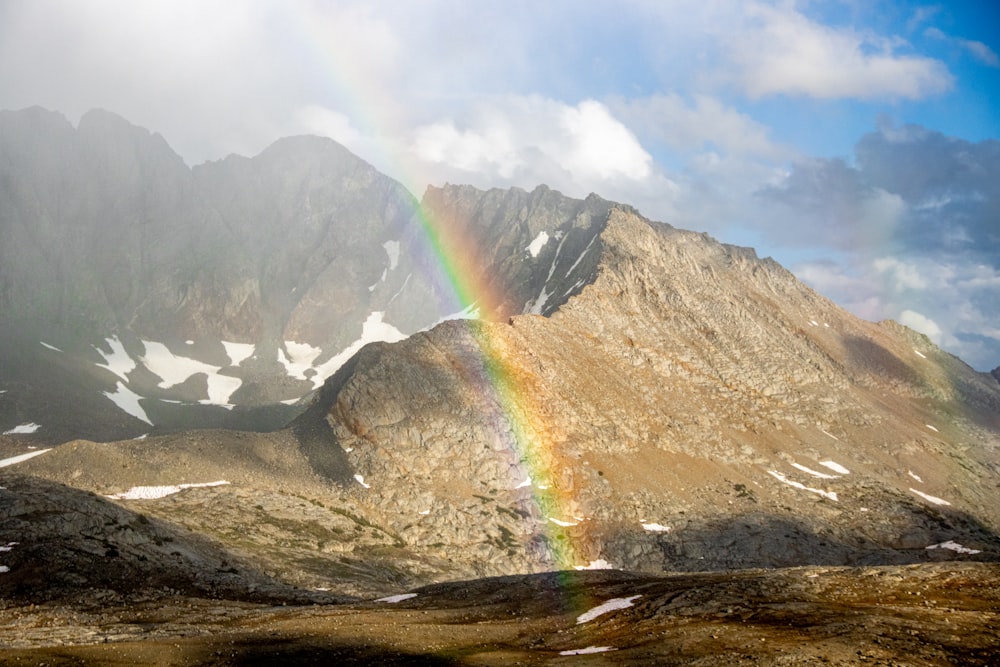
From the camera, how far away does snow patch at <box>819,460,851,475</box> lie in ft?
538

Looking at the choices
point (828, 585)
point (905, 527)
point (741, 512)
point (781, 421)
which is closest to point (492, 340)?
point (741, 512)

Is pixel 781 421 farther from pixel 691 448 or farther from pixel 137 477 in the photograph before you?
pixel 137 477

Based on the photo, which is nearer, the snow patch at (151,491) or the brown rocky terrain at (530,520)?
the brown rocky terrain at (530,520)

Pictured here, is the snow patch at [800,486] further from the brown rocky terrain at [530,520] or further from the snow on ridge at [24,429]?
the snow on ridge at [24,429]

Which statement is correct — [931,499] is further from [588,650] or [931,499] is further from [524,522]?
[588,650]

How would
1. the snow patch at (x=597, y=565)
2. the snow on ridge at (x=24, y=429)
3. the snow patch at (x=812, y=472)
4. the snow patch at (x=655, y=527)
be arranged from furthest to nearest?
the snow on ridge at (x=24, y=429) → the snow patch at (x=812, y=472) → the snow patch at (x=655, y=527) → the snow patch at (x=597, y=565)

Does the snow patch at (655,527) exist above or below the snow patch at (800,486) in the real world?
below

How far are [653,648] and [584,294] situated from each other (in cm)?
15890

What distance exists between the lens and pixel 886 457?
17588 cm

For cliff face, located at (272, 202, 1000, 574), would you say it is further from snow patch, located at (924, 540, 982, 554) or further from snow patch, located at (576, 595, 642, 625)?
snow patch, located at (576, 595, 642, 625)

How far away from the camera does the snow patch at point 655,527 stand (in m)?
130

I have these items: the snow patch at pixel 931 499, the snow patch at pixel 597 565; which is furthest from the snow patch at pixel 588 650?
the snow patch at pixel 931 499

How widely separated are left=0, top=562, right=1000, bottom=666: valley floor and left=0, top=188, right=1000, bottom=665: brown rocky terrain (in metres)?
0.32

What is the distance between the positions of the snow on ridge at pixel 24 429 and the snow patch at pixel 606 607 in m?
191
